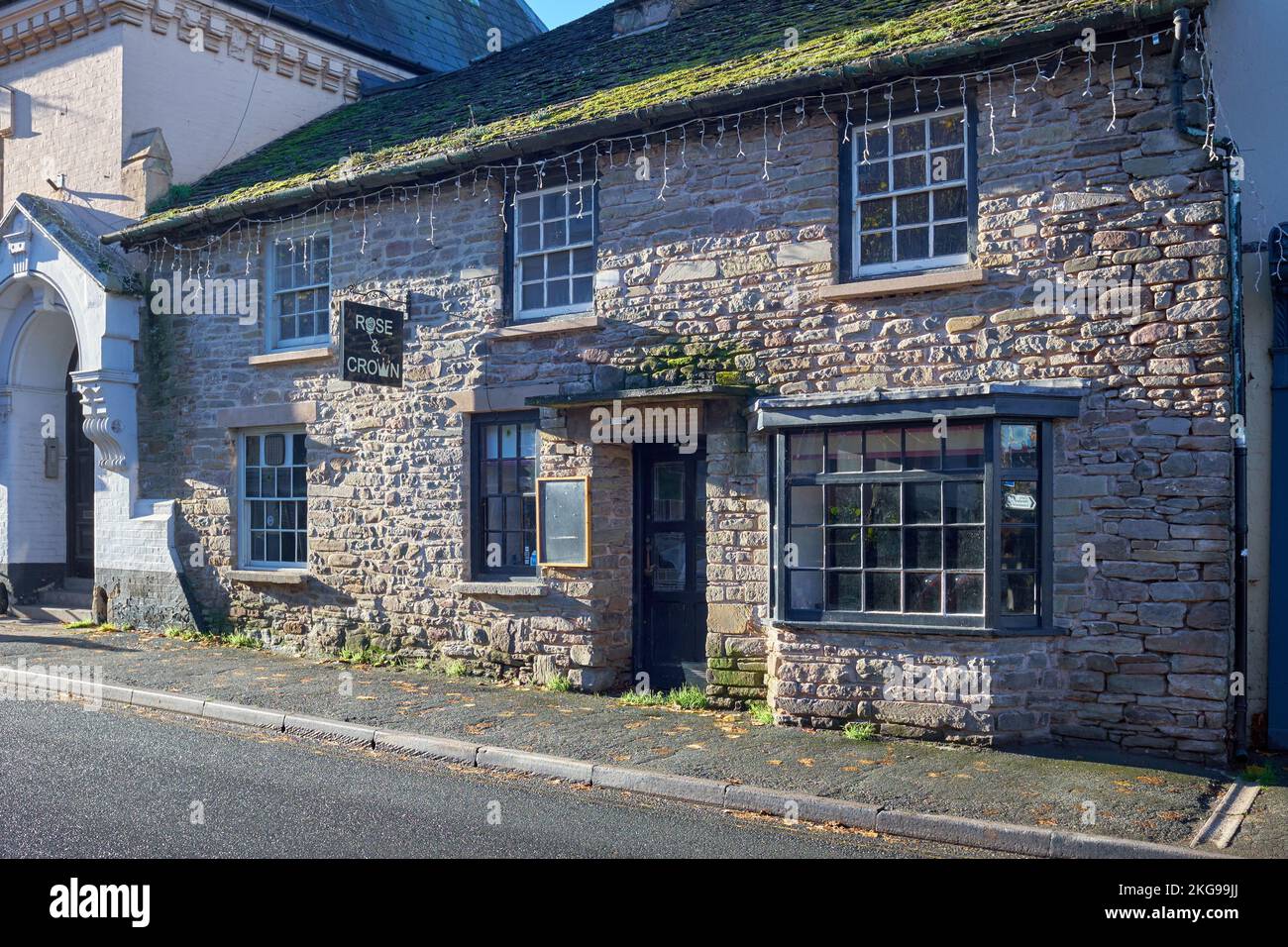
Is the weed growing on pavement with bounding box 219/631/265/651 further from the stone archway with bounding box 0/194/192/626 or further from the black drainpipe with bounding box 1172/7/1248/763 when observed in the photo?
the black drainpipe with bounding box 1172/7/1248/763

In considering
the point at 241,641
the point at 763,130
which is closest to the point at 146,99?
the point at 241,641

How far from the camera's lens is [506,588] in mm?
11703

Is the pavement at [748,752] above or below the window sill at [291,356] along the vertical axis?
below

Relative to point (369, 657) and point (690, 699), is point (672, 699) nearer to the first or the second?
point (690, 699)

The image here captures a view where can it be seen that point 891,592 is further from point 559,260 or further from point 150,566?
point 150,566

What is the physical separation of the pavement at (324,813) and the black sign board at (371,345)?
4.15 meters

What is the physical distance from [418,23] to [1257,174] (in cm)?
1572

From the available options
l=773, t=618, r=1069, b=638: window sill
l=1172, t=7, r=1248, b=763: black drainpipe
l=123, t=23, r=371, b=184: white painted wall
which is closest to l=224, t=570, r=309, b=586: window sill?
l=123, t=23, r=371, b=184: white painted wall

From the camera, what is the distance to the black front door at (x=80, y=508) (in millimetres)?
17250

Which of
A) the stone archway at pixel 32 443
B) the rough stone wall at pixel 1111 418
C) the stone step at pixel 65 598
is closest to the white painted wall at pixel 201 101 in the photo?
the stone archway at pixel 32 443

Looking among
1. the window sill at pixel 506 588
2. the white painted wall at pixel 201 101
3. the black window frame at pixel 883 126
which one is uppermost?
the white painted wall at pixel 201 101

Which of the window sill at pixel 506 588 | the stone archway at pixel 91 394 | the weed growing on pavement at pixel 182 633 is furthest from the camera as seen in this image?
the stone archway at pixel 91 394

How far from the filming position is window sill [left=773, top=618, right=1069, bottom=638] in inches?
344

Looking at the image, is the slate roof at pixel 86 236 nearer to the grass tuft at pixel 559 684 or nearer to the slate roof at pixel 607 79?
Result: the slate roof at pixel 607 79
